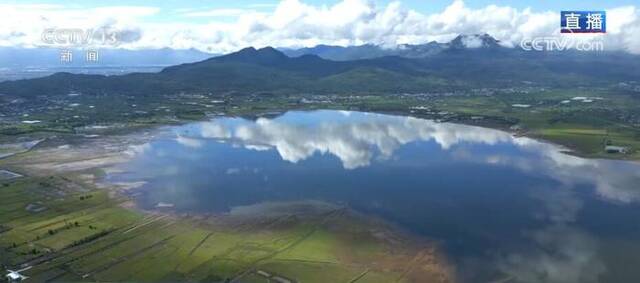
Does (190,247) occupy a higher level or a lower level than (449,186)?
lower

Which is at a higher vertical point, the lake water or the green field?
the lake water

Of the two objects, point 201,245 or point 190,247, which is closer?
point 190,247

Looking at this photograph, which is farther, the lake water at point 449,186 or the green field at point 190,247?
the lake water at point 449,186

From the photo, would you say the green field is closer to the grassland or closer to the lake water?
the grassland

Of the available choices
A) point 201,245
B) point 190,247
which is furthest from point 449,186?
point 190,247

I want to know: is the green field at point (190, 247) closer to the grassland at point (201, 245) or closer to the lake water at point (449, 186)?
the grassland at point (201, 245)

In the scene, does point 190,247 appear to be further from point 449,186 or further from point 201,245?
point 449,186

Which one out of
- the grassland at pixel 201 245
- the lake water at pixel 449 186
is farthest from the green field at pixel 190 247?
the lake water at pixel 449 186

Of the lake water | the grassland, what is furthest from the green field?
the lake water

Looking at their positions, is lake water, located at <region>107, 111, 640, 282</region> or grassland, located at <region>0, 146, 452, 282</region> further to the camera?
lake water, located at <region>107, 111, 640, 282</region>
